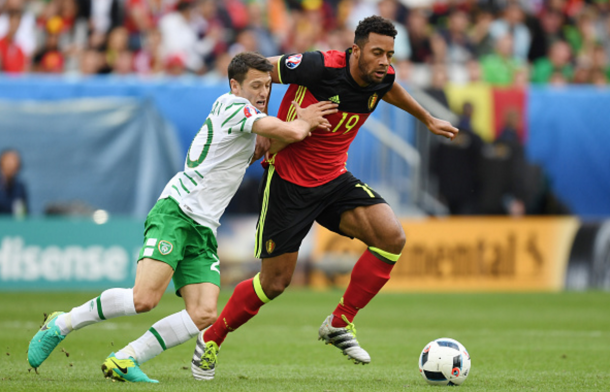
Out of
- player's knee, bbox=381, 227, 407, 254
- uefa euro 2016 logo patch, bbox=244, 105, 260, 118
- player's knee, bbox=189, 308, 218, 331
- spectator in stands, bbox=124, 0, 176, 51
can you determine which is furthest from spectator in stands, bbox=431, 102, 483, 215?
player's knee, bbox=189, 308, 218, 331

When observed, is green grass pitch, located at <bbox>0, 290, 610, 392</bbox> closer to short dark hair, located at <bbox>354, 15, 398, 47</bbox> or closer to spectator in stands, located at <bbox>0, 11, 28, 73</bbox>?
short dark hair, located at <bbox>354, 15, 398, 47</bbox>

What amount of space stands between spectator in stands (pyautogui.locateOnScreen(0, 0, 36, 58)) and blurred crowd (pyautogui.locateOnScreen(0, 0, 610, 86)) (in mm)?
17

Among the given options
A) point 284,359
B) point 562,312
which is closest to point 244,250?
point 562,312

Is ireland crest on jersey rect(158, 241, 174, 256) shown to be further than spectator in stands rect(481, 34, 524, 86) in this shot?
No

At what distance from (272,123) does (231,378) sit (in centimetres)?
189

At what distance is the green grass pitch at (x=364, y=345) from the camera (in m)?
6.61

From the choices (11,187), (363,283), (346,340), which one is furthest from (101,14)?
(346,340)

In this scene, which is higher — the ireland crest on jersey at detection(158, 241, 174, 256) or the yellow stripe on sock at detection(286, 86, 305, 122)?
the yellow stripe on sock at detection(286, 86, 305, 122)

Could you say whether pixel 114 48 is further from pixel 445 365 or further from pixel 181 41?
pixel 445 365

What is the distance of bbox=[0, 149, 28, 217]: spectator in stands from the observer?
47.6 ft

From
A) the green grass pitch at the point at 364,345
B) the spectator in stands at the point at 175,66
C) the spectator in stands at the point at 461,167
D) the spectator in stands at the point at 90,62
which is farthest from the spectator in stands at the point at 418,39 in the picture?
the spectator in stands at the point at 90,62

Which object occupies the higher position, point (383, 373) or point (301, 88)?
point (301, 88)

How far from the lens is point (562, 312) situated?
12906 mm

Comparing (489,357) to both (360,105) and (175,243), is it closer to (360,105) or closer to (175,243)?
(360,105)
